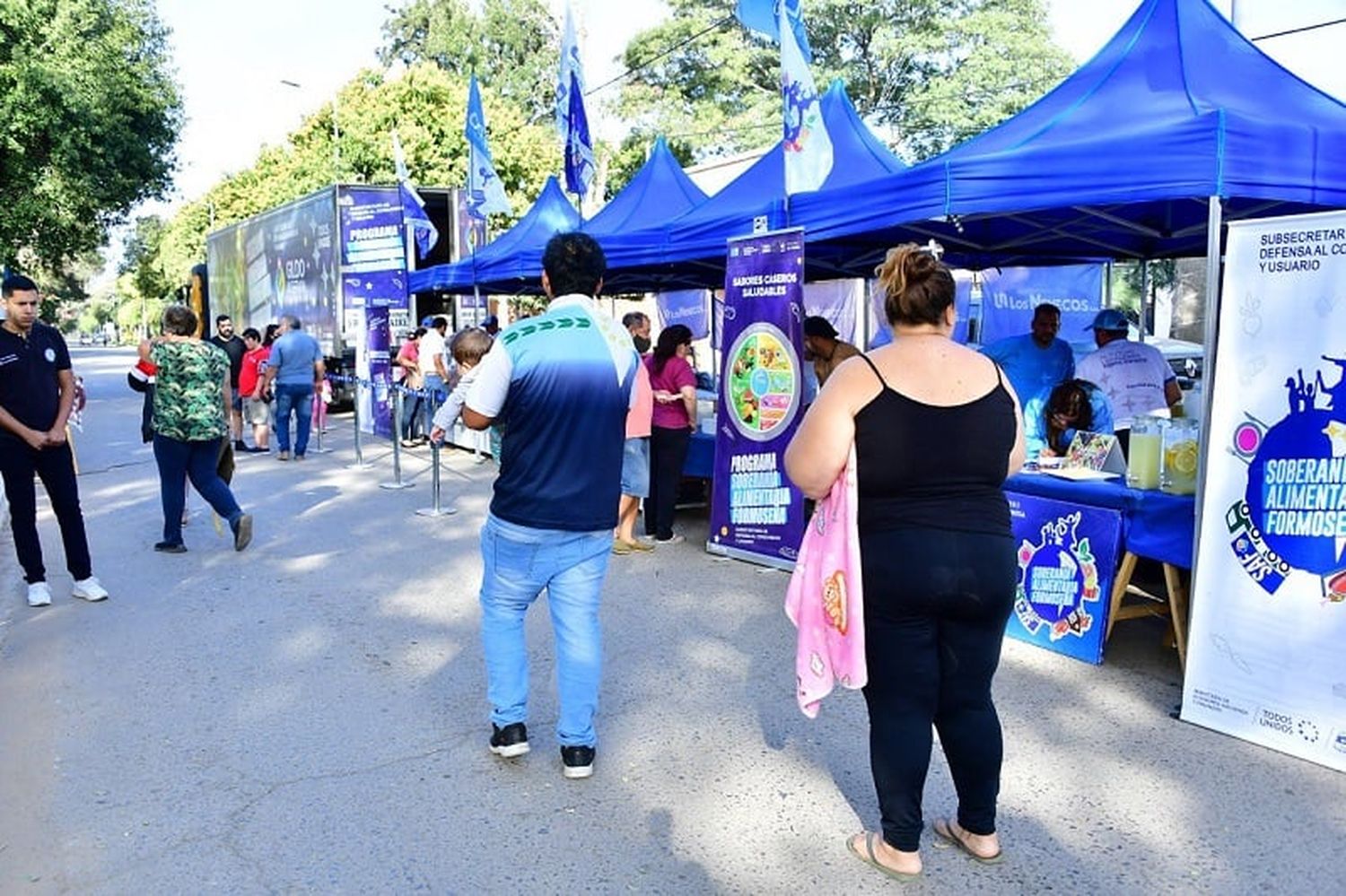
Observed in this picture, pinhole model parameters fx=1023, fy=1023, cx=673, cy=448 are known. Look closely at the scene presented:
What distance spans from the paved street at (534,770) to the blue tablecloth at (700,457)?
6.88 ft

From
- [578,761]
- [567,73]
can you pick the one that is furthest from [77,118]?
[578,761]

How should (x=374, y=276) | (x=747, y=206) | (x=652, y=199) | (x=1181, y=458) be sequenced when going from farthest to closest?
(x=374, y=276) → (x=652, y=199) → (x=747, y=206) → (x=1181, y=458)

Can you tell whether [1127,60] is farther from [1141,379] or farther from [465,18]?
[465,18]

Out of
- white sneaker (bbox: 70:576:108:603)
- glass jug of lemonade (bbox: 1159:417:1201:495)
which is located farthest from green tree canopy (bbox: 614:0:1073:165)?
glass jug of lemonade (bbox: 1159:417:1201:495)

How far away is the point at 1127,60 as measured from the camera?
5375 mm

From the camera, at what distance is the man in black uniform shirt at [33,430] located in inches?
223

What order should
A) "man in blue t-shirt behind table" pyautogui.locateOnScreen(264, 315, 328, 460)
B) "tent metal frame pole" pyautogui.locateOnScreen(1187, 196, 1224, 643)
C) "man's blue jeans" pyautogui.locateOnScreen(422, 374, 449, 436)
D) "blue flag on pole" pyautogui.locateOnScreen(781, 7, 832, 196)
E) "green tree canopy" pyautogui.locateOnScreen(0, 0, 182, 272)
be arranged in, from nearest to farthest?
"tent metal frame pole" pyautogui.locateOnScreen(1187, 196, 1224, 643) → "blue flag on pole" pyautogui.locateOnScreen(781, 7, 832, 196) → "man in blue t-shirt behind table" pyautogui.locateOnScreen(264, 315, 328, 460) → "man's blue jeans" pyautogui.locateOnScreen(422, 374, 449, 436) → "green tree canopy" pyautogui.locateOnScreen(0, 0, 182, 272)

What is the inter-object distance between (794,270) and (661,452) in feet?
6.46

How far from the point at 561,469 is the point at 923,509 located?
1.27 meters

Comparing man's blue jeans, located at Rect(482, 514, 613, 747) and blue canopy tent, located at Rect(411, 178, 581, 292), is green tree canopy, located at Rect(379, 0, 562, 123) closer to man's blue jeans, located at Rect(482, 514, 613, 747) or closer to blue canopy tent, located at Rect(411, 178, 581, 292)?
blue canopy tent, located at Rect(411, 178, 581, 292)

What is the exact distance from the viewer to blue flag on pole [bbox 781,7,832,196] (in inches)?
265

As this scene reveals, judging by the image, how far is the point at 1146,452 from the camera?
4.86 meters

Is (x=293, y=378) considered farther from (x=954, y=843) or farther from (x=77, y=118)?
(x=77, y=118)

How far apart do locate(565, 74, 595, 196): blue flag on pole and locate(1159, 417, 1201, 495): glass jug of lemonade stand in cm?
636
